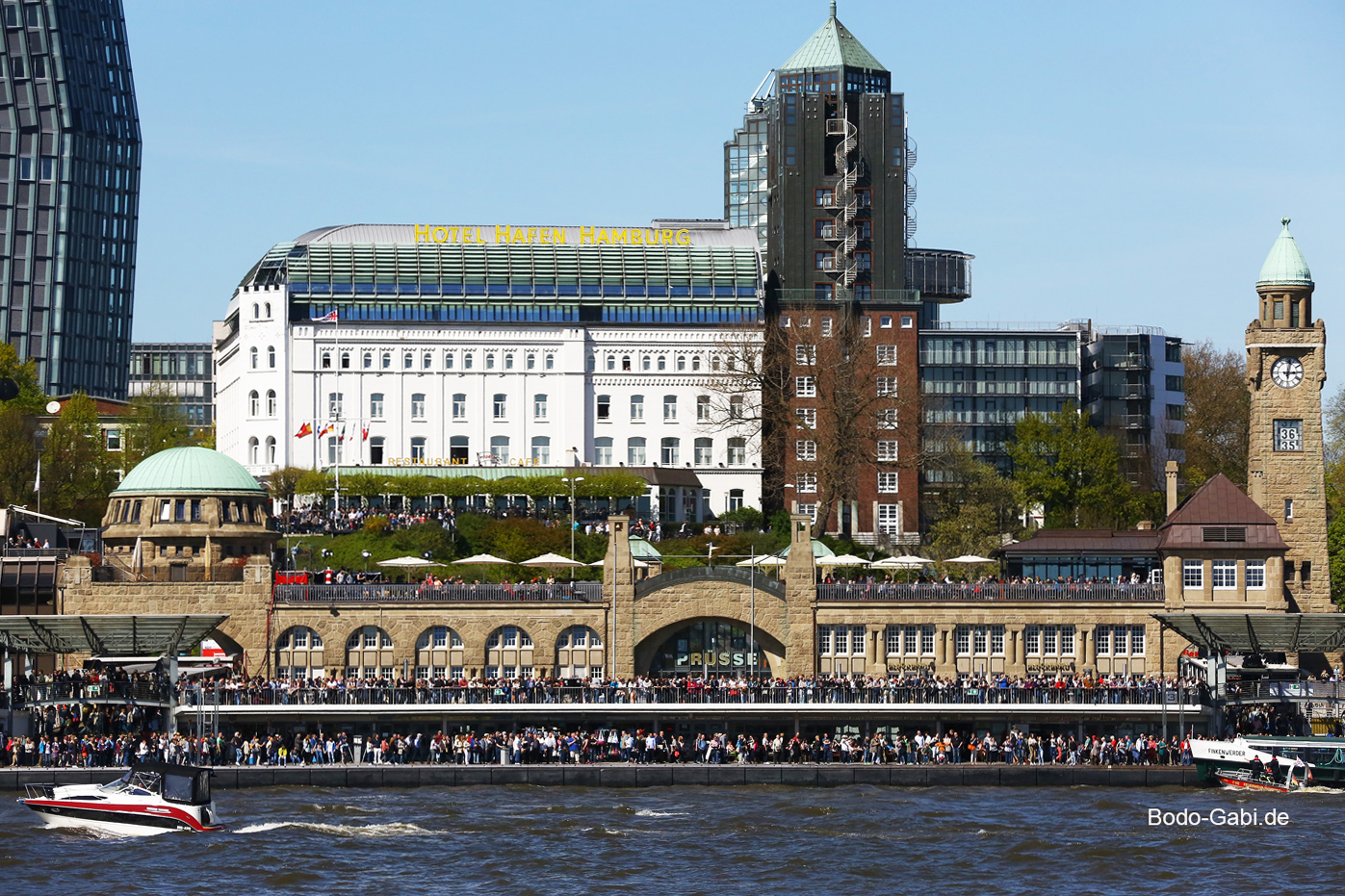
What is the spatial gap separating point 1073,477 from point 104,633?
67.0m

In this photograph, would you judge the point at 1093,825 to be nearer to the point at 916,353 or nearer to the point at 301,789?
the point at 301,789

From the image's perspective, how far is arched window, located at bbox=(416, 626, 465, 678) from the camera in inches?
3807

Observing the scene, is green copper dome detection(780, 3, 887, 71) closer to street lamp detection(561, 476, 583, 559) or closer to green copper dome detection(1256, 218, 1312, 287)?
street lamp detection(561, 476, 583, 559)

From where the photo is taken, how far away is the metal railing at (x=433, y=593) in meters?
96.6

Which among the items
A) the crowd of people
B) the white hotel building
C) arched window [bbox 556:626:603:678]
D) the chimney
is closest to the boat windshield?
the crowd of people

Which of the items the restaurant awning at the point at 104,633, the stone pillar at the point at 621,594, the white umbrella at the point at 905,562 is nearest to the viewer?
the restaurant awning at the point at 104,633

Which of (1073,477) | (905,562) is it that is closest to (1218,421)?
(1073,477)

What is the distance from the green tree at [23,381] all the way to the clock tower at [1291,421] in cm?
7791

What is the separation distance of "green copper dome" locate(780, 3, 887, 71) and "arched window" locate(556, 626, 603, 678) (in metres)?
75.3

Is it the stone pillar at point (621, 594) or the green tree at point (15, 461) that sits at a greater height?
the green tree at point (15, 461)

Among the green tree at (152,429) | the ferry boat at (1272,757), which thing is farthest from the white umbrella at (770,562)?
the green tree at (152,429)

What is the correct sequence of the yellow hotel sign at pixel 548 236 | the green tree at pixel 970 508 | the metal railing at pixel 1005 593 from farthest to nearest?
the yellow hotel sign at pixel 548 236 → the green tree at pixel 970 508 → the metal railing at pixel 1005 593

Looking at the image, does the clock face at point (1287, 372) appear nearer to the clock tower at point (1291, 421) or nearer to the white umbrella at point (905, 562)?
the clock tower at point (1291, 421)

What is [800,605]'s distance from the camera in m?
97.8
